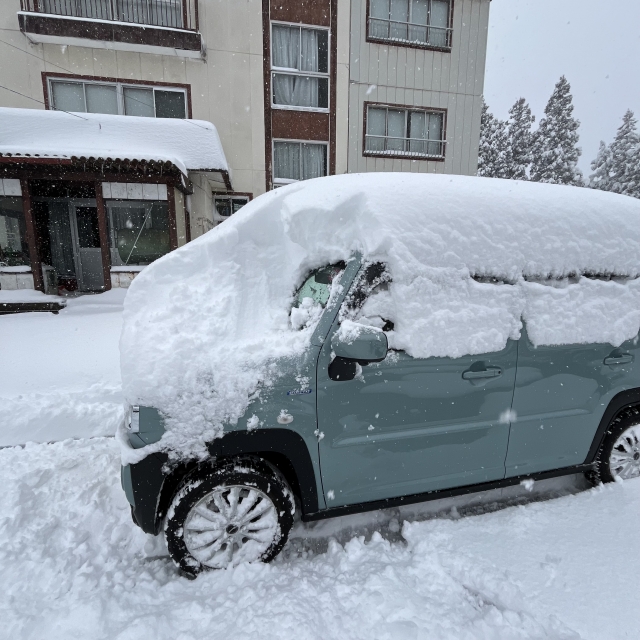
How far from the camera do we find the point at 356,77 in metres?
13.2

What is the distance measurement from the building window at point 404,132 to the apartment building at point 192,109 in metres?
0.05

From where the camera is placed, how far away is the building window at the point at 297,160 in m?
13.5

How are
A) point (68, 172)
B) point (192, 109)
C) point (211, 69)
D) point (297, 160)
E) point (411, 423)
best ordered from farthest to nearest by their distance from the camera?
1. point (297, 160)
2. point (192, 109)
3. point (211, 69)
4. point (68, 172)
5. point (411, 423)

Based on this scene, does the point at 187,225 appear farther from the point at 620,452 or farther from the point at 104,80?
the point at 620,452

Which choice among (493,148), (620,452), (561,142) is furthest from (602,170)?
(620,452)

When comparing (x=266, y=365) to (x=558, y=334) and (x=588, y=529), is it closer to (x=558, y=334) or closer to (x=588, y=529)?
(x=558, y=334)

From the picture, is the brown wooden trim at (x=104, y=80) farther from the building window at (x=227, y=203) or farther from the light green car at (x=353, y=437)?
the light green car at (x=353, y=437)

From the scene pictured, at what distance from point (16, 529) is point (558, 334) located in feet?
12.6

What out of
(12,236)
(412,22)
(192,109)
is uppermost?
(412,22)

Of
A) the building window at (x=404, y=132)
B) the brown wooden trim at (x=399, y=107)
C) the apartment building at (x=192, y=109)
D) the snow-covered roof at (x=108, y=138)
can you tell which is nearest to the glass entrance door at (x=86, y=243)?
the apartment building at (x=192, y=109)

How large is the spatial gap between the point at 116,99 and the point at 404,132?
31.1 ft

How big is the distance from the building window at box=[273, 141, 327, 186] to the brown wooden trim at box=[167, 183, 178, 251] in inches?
160

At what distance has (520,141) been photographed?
34.3m

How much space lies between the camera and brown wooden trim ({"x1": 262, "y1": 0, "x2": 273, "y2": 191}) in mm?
12414
